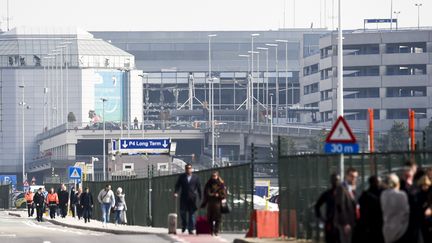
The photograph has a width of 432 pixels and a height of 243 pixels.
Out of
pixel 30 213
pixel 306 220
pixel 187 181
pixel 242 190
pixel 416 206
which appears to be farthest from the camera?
pixel 30 213

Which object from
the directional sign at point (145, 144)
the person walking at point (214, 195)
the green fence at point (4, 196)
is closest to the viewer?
the person walking at point (214, 195)

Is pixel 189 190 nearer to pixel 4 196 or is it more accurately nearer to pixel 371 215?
pixel 371 215

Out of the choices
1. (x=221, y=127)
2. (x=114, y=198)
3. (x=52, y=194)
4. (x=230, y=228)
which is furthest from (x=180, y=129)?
(x=230, y=228)

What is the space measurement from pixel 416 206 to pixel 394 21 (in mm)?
160670

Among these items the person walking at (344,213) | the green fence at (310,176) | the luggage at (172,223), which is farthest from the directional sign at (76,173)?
the person walking at (344,213)

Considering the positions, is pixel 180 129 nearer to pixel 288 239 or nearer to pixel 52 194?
pixel 52 194

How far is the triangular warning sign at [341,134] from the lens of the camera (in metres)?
34.1

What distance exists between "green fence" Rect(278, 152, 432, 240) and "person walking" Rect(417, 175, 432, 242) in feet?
8.89

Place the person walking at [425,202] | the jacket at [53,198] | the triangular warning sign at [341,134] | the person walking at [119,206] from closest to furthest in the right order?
the person walking at [425,202] → the triangular warning sign at [341,134] → the person walking at [119,206] → the jacket at [53,198]

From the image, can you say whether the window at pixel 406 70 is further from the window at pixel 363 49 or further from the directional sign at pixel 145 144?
the directional sign at pixel 145 144

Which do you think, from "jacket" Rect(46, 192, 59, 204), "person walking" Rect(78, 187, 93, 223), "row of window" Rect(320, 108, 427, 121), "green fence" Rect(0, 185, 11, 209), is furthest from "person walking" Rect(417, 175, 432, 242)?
"row of window" Rect(320, 108, 427, 121)

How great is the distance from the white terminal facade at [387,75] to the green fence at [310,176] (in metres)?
125

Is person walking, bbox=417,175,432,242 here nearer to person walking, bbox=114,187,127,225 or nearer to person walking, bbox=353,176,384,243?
person walking, bbox=353,176,384,243

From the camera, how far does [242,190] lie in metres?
47.8
